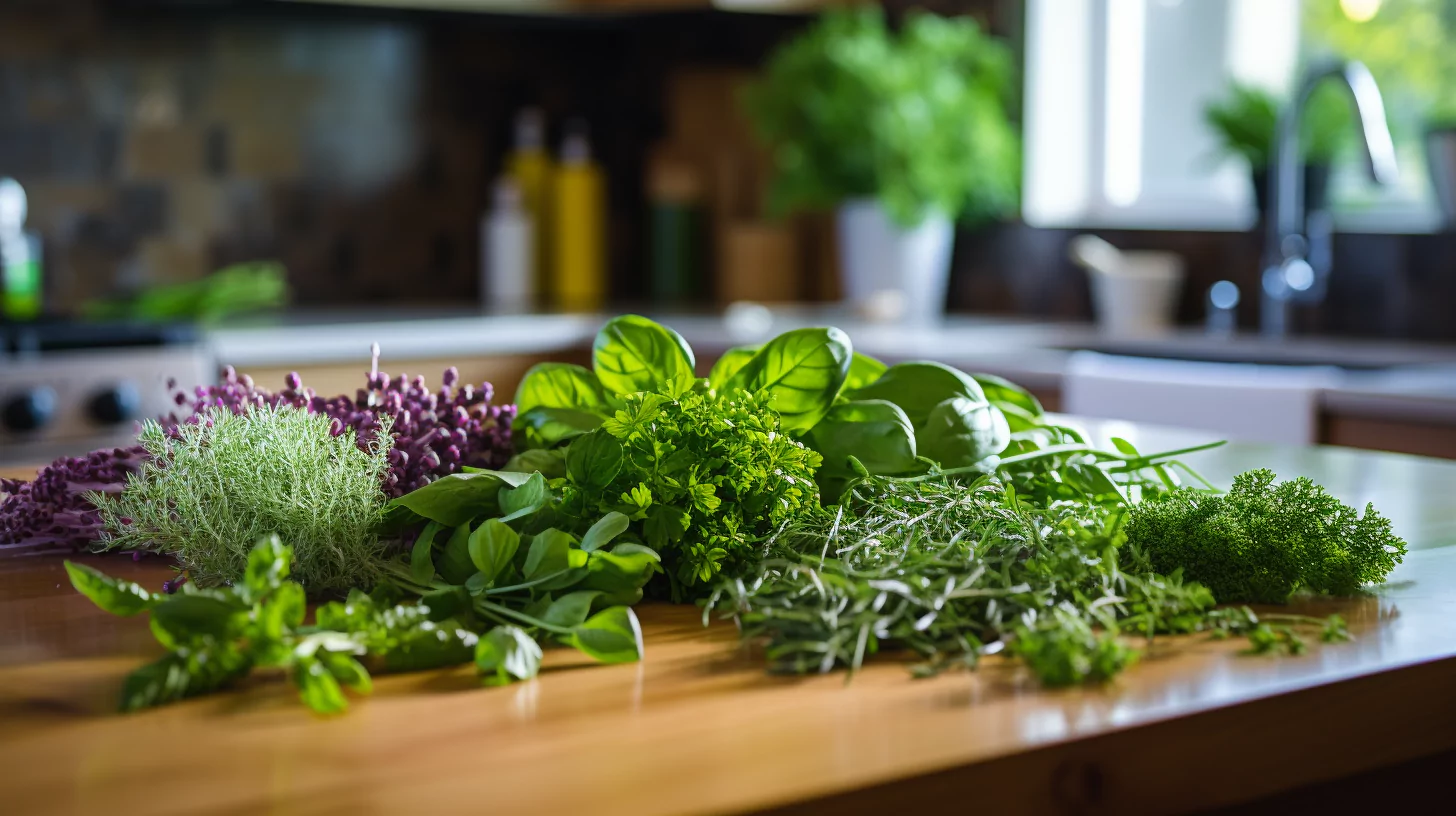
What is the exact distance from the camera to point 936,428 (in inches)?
30.7

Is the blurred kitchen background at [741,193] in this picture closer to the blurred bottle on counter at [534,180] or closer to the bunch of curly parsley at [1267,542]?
the blurred bottle on counter at [534,180]

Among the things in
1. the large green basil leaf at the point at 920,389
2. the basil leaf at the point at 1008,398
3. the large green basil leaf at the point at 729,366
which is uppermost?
the large green basil leaf at the point at 729,366

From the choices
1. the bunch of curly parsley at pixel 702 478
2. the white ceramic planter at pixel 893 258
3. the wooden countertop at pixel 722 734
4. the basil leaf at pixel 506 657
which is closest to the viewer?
the wooden countertop at pixel 722 734

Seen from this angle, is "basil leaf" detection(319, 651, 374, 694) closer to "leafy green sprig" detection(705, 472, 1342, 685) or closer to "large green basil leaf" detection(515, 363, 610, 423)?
"leafy green sprig" detection(705, 472, 1342, 685)

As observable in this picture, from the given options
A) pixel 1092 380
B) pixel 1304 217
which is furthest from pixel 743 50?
pixel 1092 380

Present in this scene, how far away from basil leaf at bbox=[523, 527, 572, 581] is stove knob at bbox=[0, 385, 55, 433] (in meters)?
1.77

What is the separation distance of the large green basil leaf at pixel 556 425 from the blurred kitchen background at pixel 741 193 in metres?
1.37

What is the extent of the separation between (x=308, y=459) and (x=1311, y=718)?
0.44 meters

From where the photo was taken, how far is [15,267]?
2652mm

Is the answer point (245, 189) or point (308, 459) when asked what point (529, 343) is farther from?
point (308, 459)

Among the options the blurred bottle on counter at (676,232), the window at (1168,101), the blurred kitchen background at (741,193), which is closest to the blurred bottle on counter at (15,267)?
the blurred kitchen background at (741,193)

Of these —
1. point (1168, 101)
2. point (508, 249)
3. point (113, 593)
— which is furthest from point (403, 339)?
point (113, 593)

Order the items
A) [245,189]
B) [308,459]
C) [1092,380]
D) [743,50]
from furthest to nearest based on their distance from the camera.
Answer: [743,50] → [245,189] → [1092,380] → [308,459]

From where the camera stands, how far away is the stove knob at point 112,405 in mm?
2221
